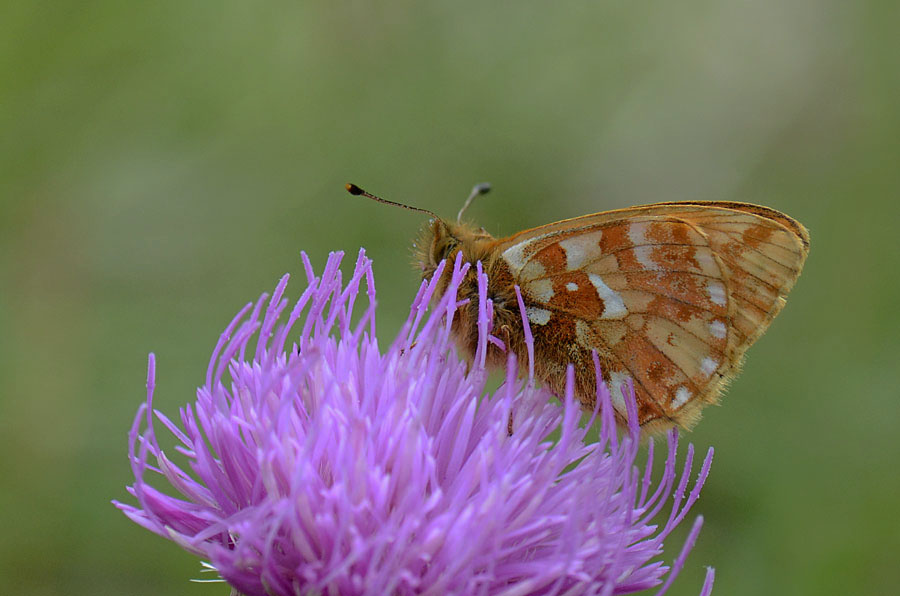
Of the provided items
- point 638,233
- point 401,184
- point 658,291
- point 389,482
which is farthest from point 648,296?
point 401,184

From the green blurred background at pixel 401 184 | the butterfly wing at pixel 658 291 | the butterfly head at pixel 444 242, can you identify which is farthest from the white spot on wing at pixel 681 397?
the green blurred background at pixel 401 184

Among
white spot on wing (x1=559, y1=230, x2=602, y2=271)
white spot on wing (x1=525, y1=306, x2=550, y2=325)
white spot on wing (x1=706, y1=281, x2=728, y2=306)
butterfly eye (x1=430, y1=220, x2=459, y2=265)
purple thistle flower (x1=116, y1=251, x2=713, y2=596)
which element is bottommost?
purple thistle flower (x1=116, y1=251, x2=713, y2=596)

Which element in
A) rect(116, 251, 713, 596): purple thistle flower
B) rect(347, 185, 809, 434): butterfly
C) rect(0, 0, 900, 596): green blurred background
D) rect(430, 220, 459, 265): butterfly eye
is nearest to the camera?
A: rect(116, 251, 713, 596): purple thistle flower

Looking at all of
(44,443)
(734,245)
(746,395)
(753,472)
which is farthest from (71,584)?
(746,395)

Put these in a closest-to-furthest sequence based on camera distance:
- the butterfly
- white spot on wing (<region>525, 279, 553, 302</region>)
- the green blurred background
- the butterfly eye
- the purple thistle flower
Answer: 1. the purple thistle flower
2. the butterfly
3. white spot on wing (<region>525, 279, 553, 302</region>)
4. the butterfly eye
5. the green blurred background

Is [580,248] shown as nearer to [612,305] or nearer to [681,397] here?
[612,305]

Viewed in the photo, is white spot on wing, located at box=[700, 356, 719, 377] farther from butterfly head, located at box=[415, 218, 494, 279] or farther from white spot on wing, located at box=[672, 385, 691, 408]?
butterfly head, located at box=[415, 218, 494, 279]

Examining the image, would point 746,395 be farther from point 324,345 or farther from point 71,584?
point 71,584

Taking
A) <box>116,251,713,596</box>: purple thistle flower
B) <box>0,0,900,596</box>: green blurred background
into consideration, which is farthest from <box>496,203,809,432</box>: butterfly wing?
<box>0,0,900,596</box>: green blurred background
